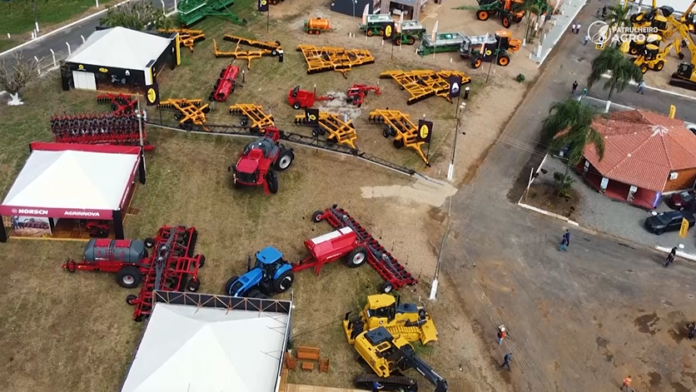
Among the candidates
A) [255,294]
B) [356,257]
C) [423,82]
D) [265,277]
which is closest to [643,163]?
[423,82]

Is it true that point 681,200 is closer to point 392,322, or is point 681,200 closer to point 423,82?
point 423,82

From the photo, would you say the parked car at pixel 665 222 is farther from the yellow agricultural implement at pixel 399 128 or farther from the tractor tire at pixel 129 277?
the tractor tire at pixel 129 277

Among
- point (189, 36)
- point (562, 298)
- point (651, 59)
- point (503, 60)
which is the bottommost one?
point (562, 298)

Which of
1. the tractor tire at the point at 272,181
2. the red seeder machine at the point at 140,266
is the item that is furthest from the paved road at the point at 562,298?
the red seeder machine at the point at 140,266

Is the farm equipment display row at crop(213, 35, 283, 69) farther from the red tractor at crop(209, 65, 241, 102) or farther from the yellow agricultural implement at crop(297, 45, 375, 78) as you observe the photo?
the red tractor at crop(209, 65, 241, 102)

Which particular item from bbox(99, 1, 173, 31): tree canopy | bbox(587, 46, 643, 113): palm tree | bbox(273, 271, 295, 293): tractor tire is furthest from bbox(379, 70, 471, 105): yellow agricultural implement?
bbox(273, 271, 295, 293): tractor tire

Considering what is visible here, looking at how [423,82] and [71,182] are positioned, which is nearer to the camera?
[71,182]
